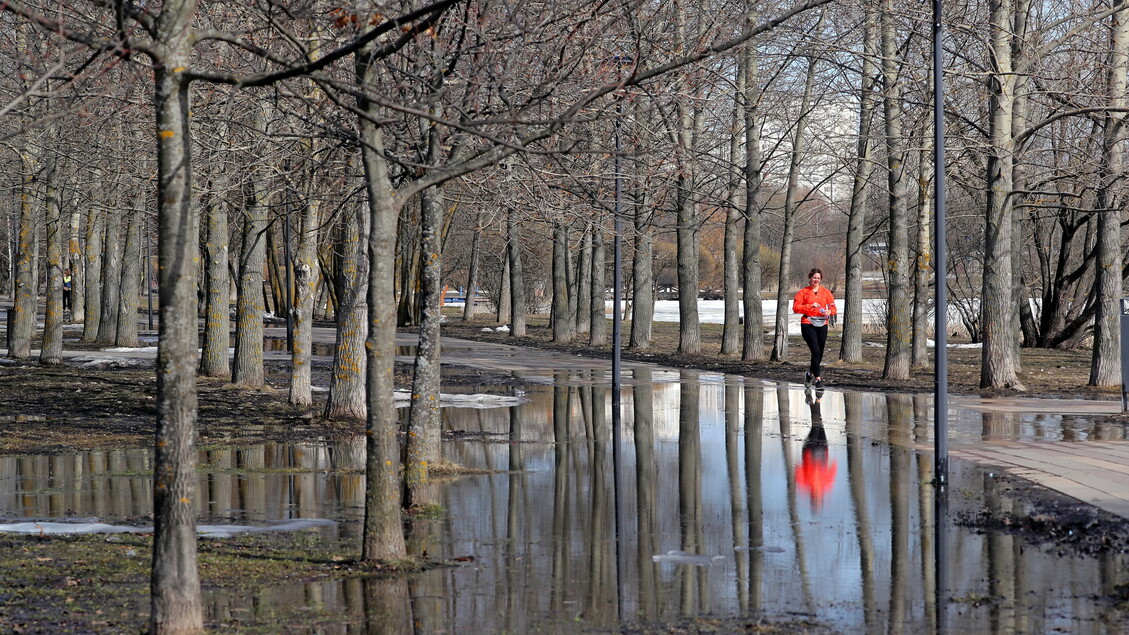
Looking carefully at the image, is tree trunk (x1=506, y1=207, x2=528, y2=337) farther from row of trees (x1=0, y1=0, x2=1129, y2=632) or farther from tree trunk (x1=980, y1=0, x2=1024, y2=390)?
tree trunk (x1=980, y1=0, x2=1024, y2=390)

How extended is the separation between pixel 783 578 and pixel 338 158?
22.8 feet

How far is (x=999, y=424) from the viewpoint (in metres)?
16.0

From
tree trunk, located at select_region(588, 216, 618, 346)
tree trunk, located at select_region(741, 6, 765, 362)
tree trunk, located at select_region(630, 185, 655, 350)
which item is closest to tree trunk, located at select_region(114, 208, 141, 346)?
tree trunk, located at select_region(588, 216, 618, 346)

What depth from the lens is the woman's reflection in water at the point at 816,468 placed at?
10.9 meters

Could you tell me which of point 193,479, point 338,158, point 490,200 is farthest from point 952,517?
point 338,158

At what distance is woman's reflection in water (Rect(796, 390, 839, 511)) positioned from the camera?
35.9ft

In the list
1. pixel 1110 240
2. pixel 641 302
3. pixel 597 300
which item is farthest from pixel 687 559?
pixel 597 300

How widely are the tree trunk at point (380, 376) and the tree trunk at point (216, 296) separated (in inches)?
486

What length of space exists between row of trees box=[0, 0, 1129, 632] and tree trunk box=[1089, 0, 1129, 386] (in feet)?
0.20

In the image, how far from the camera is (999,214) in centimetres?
2056

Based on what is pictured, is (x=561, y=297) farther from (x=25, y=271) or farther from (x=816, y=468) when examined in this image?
(x=816, y=468)

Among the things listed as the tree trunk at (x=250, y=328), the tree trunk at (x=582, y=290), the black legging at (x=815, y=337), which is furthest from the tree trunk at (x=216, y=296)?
the tree trunk at (x=582, y=290)

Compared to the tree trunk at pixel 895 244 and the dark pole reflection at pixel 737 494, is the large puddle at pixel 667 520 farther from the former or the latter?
the tree trunk at pixel 895 244

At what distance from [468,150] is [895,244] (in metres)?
15.2
